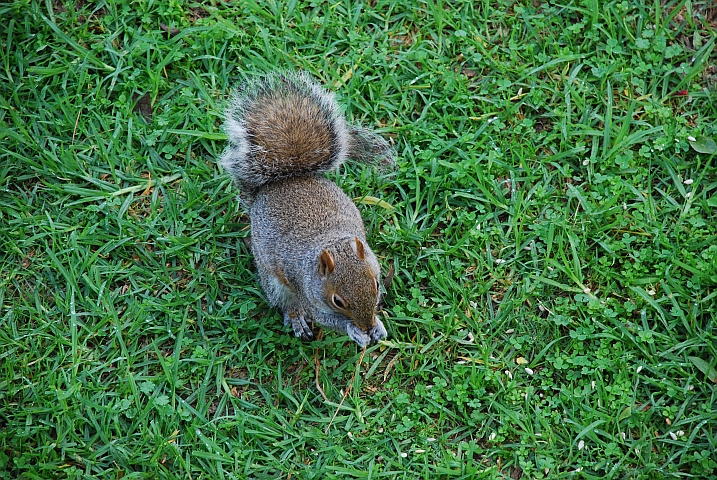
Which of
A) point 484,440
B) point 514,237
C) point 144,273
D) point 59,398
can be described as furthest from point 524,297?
point 59,398

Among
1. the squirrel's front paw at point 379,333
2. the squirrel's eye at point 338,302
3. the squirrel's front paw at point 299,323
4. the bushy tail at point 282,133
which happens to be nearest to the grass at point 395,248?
the squirrel's front paw at point 299,323

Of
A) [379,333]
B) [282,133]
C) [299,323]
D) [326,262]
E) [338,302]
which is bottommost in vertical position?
[299,323]

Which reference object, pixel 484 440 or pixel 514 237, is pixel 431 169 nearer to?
pixel 514 237

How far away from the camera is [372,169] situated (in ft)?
12.3

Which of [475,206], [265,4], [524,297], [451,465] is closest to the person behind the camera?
[451,465]

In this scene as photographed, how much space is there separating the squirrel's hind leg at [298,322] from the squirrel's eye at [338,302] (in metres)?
0.38

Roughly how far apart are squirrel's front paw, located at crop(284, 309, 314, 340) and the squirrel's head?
1.11 feet

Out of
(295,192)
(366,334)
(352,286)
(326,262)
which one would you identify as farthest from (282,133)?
(366,334)

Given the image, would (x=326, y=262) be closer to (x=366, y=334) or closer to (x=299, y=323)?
(x=366, y=334)

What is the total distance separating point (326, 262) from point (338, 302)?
0.51ft

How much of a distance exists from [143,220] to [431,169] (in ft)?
4.29

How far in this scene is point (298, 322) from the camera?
3424mm

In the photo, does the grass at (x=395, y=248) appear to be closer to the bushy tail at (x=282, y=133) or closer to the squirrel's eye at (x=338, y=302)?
the bushy tail at (x=282, y=133)

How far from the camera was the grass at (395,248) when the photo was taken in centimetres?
314
